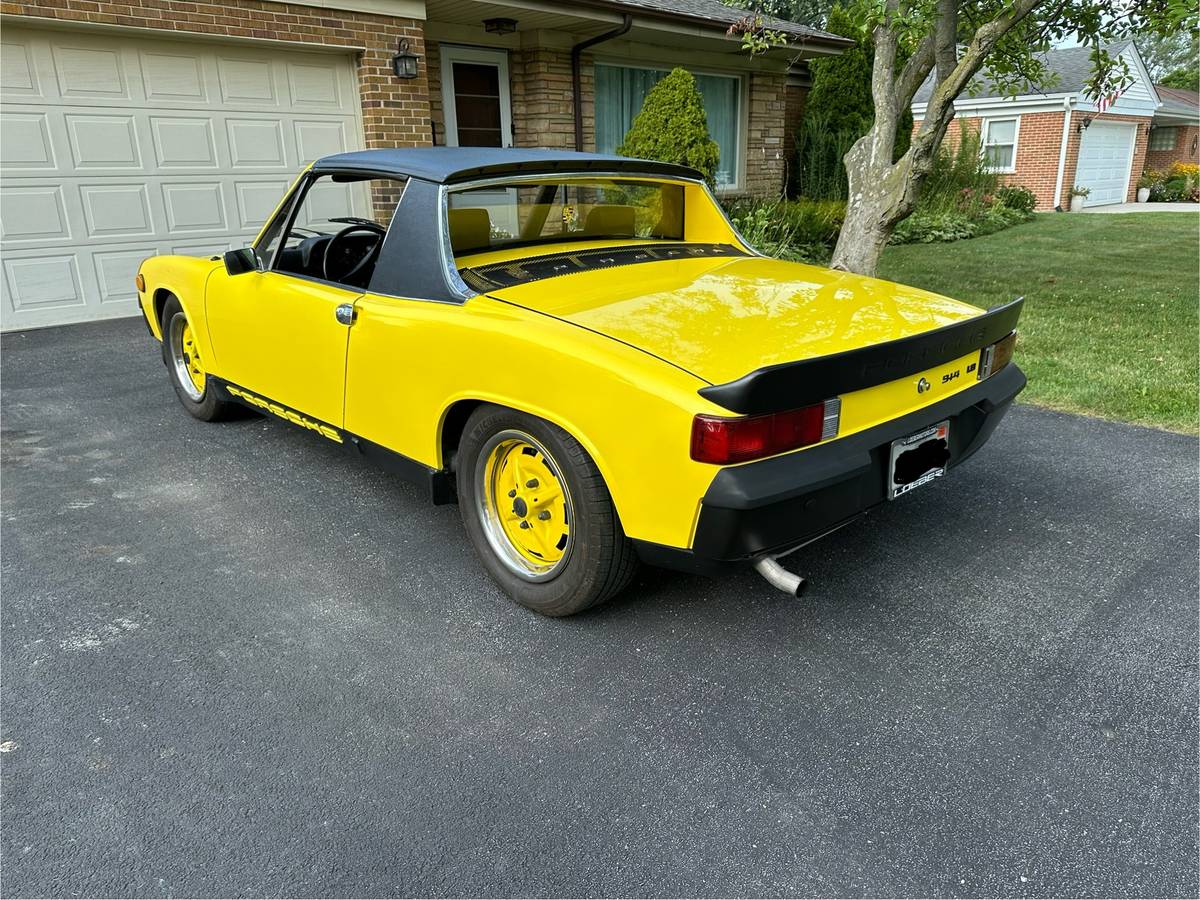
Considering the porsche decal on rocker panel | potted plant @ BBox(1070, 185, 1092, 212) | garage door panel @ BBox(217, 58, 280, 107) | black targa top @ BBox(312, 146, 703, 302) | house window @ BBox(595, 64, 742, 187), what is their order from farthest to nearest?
potted plant @ BBox(1070, 185, 1092, 212) → house window @ BBox(595, 64, 742, 187) → garage door panel @ BBox(217, 58, 280, 107) → the porsche decal on rocker panel → black targa top @ BBox(312, 146, 703, 302)

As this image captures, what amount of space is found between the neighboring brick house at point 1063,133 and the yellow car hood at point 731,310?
21930mm

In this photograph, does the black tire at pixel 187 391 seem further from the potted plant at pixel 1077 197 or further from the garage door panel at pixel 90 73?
the potted plant at pixel 1077 197

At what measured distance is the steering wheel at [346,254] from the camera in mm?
3979

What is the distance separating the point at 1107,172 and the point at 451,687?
97.4 feet

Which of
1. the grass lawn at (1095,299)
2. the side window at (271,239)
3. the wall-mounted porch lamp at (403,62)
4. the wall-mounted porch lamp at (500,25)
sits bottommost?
the grass lawn at (1095,299)

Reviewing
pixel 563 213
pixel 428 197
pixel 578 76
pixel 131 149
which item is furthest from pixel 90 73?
pixel 428 197

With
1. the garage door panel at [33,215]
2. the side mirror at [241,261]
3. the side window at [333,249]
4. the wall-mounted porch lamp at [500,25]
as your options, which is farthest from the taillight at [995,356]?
the wall-mounted porch lamp at [500,25]

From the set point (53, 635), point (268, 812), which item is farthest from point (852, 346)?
point (53, 635)

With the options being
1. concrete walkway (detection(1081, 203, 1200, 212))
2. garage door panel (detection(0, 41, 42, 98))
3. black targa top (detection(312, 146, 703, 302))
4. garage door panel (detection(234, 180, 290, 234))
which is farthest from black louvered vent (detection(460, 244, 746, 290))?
concrete walkway (detection(1081, 203, 1200, 212))

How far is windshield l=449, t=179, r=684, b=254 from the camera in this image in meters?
3.50

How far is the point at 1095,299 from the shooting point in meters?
9.21

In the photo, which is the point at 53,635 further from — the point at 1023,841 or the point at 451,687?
the point at 1023,841

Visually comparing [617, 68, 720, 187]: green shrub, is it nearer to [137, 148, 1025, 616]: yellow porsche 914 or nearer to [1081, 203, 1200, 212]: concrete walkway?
[137, 148, 1025, 616]: yellow porsche 914

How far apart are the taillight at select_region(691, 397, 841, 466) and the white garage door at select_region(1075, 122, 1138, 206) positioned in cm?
2620
